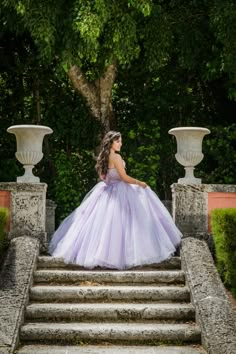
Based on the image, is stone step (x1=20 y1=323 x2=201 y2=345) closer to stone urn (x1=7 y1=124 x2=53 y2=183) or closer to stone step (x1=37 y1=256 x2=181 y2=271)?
stone step (x1=37 y1=256 x2=181 y2=271)

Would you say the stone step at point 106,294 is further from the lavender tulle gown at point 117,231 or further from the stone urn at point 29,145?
the stone urn at point 29,145

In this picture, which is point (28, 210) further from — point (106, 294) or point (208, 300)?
point (208, 300)

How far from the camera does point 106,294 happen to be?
633cm

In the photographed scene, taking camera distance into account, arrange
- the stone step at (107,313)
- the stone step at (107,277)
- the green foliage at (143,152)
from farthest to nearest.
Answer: the green foliage at (143,152) < the stone step at (107,277) < the stone step at (107,313)

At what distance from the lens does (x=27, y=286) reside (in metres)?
6.21

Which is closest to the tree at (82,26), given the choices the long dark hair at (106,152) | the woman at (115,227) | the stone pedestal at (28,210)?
the long dark hair at (106,152)

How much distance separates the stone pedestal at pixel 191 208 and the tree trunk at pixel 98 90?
3.88 metres

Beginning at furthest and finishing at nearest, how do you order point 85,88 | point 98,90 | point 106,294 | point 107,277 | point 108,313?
point 98,90 → point 85,88 → point 107,277 → point 106,294 → point 108,313

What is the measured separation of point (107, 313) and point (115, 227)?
4.13 ft

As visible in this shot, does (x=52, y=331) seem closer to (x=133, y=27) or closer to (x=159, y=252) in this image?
(x=159, y=252)

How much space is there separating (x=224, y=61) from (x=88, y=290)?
16.9ft

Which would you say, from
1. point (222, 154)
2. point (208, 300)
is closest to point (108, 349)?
point (208, 300)

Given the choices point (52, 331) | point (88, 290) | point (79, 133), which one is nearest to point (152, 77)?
point (79, 133)

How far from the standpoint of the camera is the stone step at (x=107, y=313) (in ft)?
19.7
